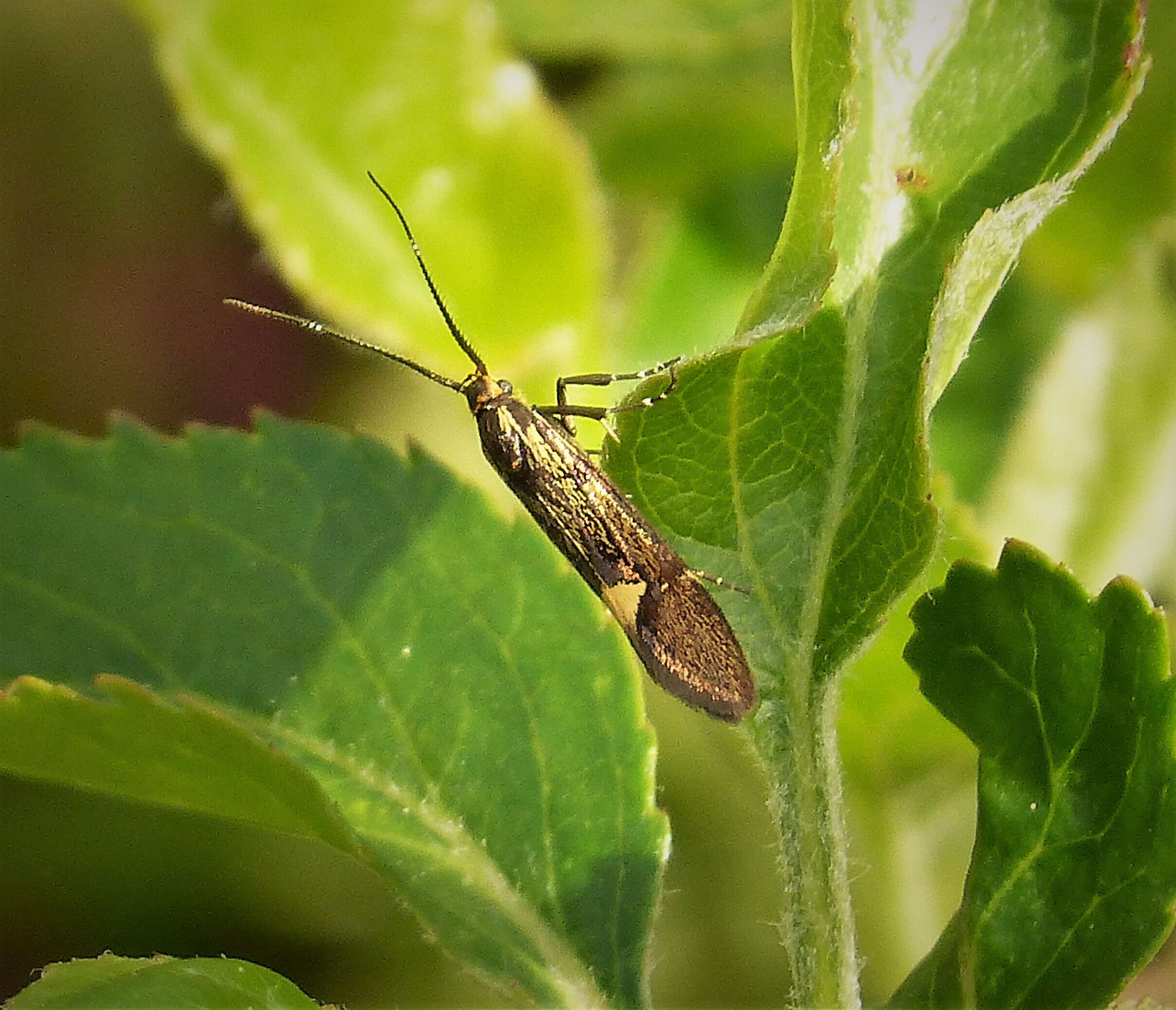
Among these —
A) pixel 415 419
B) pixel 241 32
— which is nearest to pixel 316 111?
pixel 241 32

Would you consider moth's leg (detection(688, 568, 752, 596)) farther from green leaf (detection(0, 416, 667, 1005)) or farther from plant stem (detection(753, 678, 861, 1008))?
green leaf (detection(0, 416, 667, 1005))

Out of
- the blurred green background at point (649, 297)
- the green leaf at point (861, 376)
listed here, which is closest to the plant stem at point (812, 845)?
the green leaf at point (861, 376)

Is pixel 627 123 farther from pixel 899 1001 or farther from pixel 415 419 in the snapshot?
pixel 899 1001

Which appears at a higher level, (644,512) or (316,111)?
(316,111)

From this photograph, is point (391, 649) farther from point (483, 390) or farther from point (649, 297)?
point (649, 297)

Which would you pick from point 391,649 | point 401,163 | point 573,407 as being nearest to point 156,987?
point 391,649

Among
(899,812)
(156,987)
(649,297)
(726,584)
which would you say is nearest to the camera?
(156,987)
